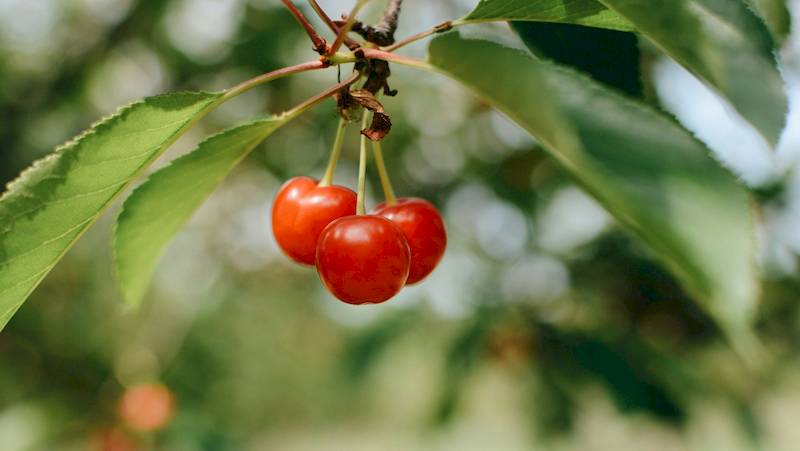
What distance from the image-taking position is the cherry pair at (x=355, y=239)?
3.05 feet

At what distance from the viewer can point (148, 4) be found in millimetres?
3262

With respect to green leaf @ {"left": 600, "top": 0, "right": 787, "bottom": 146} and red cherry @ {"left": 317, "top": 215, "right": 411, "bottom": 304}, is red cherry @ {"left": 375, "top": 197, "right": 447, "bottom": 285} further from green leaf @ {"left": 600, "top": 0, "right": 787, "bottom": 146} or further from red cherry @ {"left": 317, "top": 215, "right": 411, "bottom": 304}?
green leaf @ {"left": 600, "top": 0, "right": 787, "bottom": 146}

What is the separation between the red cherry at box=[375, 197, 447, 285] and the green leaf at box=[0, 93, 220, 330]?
1.12 feet

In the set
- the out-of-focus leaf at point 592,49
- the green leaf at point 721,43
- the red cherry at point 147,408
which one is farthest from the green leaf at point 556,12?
Result: the red cherry at point 147,408

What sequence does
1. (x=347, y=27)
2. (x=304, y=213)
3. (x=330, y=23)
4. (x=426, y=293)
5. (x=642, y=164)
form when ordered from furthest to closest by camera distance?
(x=426, y=293)
(x=304, y=213)
(x=330, y=23)
(x=347, y=27)
(x=642, y=164)

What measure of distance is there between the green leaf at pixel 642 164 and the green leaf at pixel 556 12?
0.26 meters

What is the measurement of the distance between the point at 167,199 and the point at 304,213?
0.20 metres

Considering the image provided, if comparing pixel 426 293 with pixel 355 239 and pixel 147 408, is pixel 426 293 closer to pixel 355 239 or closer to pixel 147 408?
pixel 147 408

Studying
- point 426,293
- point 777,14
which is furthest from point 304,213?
point 426,293

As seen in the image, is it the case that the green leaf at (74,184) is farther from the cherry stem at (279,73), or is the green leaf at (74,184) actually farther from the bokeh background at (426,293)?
the bokeh background at (426,293)

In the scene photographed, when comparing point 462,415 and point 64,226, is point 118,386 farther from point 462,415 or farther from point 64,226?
point 64,226

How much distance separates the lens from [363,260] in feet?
3.01

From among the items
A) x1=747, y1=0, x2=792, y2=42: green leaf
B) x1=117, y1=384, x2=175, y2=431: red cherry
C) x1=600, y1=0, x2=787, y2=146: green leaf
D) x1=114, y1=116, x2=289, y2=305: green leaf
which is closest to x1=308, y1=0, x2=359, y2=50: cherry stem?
x1=114, y1=116, x2=289, y2=305: green leaf

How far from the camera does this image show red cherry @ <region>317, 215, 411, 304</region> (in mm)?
924
